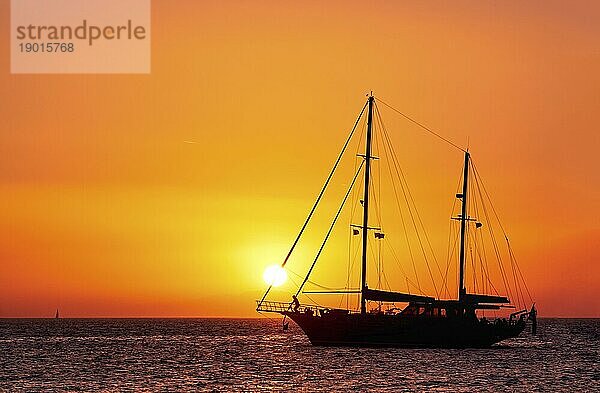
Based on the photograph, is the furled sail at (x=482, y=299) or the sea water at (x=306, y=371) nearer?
the sea water at (x=306, y=371)

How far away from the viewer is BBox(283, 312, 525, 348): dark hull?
11050 centimetres

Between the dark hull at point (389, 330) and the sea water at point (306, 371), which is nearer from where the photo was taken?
the sea water at point (306, 371)

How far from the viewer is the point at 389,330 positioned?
111m

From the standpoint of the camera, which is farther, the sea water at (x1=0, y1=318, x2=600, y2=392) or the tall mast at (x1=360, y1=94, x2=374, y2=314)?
the tall mast at (x1=360, y1=94, x2=374, y2=314)

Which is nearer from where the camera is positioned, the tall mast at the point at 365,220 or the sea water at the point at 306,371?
the sea water at the point at 306,371

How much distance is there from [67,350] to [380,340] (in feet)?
168

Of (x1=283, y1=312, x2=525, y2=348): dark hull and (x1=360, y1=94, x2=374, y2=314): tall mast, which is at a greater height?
(x1=360, y1=94, x2=374, y2=314): tall mast

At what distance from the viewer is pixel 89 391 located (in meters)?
76.6

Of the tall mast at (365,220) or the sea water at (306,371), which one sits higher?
the tall mast at (365,220)

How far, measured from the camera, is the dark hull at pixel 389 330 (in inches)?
4350

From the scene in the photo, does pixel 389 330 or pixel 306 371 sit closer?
pixel 306 371

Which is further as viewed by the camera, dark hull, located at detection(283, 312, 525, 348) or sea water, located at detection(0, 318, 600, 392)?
dark hull, located at detection(283, 312, 525, 348)

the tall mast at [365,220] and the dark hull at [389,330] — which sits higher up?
the tall mast at [365,220]

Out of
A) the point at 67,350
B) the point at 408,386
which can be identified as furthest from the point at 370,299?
the point at 67,350
